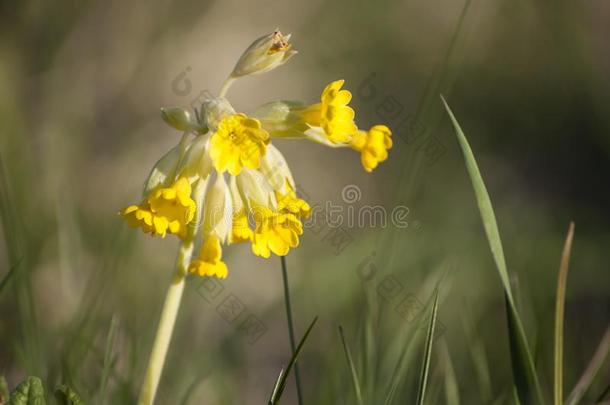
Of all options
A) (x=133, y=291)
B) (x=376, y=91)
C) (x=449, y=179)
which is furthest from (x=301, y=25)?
(x=133, y=291)

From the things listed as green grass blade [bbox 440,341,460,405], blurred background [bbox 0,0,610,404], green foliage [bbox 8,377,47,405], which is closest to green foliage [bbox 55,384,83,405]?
green foliage [bbox 8,377,47,405]

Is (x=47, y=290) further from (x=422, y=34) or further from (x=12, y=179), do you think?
(x=422, y=34)

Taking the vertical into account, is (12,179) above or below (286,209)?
below

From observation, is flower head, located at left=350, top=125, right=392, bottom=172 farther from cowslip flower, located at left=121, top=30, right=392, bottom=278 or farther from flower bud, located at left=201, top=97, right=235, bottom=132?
flower bud, located at left=201, top=97, right=235, bottom=132

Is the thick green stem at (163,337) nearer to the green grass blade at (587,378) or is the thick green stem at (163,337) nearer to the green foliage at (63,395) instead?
the green foliage at (63,395)

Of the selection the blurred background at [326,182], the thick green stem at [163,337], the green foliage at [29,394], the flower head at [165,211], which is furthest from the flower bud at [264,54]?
the green foliage at [29,394]
